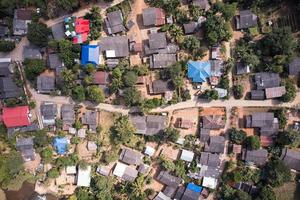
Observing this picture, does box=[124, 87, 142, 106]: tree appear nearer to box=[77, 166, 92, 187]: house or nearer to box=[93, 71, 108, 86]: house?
box=[93, 71, 108, 86]: house

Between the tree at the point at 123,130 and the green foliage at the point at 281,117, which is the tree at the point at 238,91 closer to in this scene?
the green foliage at the point at 281,117

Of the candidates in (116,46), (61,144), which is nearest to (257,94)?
(116,46)

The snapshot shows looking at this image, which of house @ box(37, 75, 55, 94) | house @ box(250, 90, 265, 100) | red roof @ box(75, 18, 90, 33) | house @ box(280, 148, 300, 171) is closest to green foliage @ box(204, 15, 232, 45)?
house @ box(250, 90, 265, 100)

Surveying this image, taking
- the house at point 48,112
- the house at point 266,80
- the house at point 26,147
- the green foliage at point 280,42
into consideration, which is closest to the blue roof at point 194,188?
the house at point 266,80

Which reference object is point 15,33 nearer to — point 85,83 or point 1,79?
point 1,79

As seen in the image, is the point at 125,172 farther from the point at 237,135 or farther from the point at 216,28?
the point at 216,28
